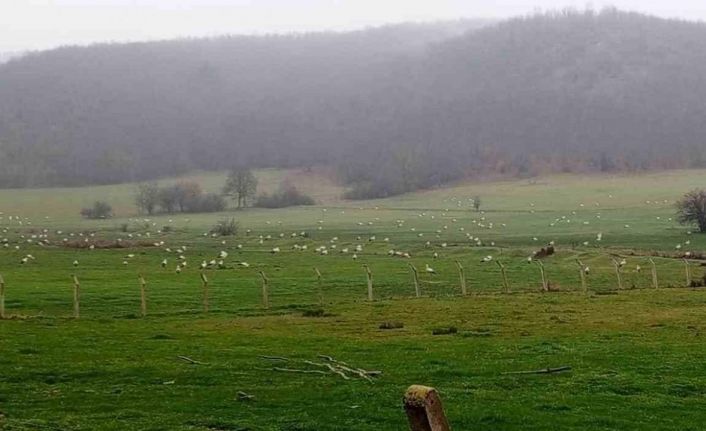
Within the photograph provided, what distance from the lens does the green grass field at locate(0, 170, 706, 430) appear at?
1891cm

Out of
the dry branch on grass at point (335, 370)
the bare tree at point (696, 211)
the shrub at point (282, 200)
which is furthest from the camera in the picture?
the shrub at point (282, 200)

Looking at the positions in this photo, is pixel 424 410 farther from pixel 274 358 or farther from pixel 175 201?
pixel 175 201

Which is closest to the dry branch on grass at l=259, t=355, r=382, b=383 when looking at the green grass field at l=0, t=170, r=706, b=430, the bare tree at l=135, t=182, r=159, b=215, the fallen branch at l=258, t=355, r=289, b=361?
the fallen branch at l=258, t=355, r=289, b=361

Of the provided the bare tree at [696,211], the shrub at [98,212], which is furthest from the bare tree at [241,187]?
the bare tree at [696,211]

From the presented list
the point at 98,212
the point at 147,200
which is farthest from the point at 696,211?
the point at 147,200

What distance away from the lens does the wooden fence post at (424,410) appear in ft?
19.8

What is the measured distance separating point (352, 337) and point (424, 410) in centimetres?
2572

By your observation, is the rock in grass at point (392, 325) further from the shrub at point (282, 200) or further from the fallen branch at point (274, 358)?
the shrub at point (282, 200)

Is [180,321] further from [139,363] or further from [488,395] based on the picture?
[488,395]

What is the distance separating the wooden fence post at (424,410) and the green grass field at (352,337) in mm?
11636

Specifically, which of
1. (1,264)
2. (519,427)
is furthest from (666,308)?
(1,264)

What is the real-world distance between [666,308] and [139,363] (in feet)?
78.2

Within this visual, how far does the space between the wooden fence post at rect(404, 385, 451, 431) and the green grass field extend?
1164 cm

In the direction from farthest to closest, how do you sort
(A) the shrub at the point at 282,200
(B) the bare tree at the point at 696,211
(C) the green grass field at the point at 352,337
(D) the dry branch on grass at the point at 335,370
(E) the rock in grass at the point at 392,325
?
1. (A) the shrub at the point at 282,200
2. (B) the bare tree at the point at 696,211
3. (E) the rock in grass at the point at 392,325
4. (D) the dry branch on grass at the point at 335,370
5. (C) the green grass field at the point at 352,337
